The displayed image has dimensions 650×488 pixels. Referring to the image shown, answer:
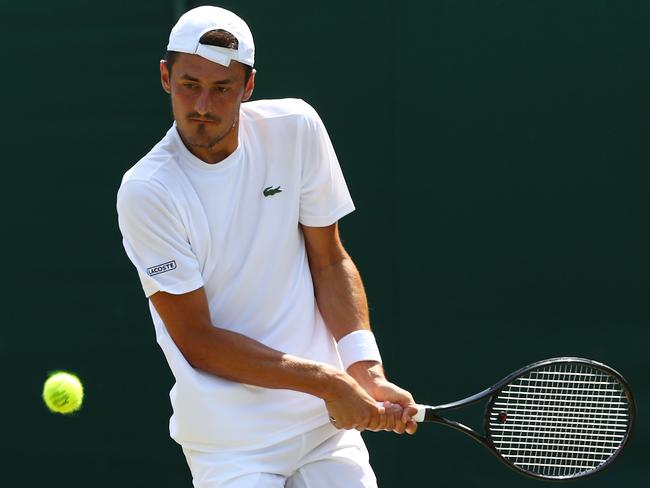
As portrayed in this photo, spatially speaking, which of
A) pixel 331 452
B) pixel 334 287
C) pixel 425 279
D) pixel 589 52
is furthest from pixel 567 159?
pixel 331 452

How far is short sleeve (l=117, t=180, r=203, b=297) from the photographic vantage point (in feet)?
10.2

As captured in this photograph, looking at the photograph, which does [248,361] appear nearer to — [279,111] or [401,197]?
[279,111]

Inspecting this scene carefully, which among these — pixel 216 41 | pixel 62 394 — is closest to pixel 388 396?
pixel 216 41

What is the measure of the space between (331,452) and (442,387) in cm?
130

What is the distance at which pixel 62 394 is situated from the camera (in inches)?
162

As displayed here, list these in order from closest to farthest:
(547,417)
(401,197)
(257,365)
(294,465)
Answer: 1. (257,365)
2. (294,465)
3. (547,417)
4. (401,197)

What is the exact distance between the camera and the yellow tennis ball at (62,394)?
4.13m

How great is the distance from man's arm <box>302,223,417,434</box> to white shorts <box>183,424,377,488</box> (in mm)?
170

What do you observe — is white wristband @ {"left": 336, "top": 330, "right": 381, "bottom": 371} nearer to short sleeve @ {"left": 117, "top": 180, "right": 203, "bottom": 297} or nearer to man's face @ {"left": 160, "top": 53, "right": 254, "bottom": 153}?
short sleeve @ {"left": 117, "top": 180, "right": 203, "bottom": 297}

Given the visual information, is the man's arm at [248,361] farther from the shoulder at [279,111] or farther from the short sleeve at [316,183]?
the shoulder at [279,111]

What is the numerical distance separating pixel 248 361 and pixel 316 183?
1.82ft

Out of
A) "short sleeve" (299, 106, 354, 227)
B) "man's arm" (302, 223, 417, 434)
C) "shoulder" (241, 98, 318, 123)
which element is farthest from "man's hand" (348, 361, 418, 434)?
"shoulder" (241, 98, 318, 123)

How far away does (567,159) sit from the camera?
4395 millimetres

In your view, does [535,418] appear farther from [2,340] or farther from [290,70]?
[2,340]
